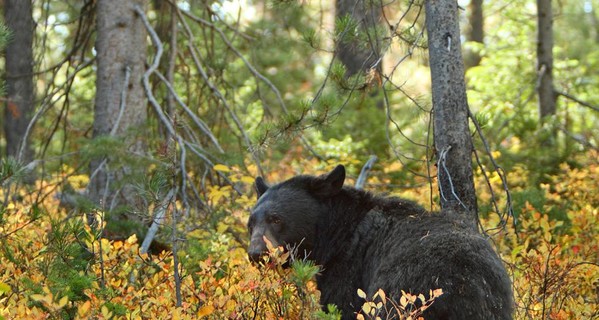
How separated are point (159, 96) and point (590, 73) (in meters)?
10.2

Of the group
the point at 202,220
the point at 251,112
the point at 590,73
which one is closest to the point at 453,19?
the point at 202,220

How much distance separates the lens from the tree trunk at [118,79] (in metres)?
8.58

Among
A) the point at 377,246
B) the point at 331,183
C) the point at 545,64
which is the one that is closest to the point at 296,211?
the point at 331,183

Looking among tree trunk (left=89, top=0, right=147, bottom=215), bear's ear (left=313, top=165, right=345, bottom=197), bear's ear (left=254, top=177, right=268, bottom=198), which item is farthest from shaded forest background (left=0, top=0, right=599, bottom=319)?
bear's ear (left=313, top=165, right=345, bottom=197)

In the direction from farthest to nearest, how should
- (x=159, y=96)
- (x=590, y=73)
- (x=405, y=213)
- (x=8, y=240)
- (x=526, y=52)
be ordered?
(x=590, y=73)
(x=526, y=52)
(x=159, y=96)
(x=8, y=240)
(x=405, y=213)

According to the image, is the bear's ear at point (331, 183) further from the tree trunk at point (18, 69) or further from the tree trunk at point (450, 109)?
the tree trunk at point (18, 69)

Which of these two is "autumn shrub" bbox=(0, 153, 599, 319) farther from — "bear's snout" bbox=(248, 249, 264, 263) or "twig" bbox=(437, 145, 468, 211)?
"twig" bbox=(437, 145, 468, 211)

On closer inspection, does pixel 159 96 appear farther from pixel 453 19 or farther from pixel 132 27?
pixel 453 19

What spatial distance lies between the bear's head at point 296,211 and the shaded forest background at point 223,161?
0.33 metres

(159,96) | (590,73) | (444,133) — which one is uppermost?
(590,73)

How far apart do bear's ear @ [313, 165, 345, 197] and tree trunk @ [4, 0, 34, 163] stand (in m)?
4.81

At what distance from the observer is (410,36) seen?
6.30 m

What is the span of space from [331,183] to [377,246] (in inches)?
28.3

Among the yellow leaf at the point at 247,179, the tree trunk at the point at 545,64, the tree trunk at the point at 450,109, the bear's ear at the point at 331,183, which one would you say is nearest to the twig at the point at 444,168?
the tree trunk at the point at 450,109
